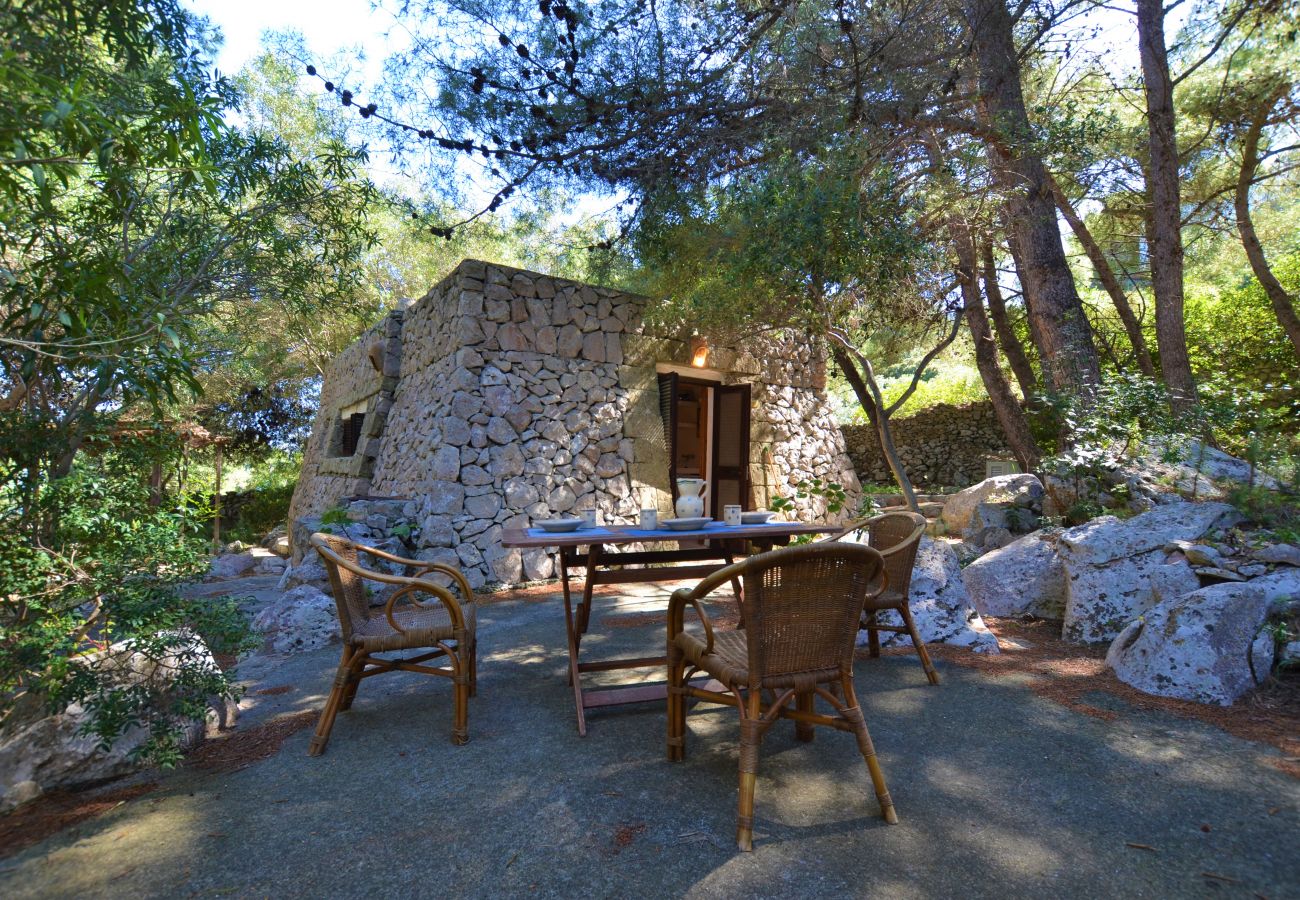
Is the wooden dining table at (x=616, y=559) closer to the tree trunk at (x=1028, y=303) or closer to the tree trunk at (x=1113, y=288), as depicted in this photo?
the tree trunk at (x=1028, y=303)

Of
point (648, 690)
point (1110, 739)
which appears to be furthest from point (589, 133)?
point (1110, 739)

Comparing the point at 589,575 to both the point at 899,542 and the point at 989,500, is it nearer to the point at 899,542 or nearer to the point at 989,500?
the point at 899,542

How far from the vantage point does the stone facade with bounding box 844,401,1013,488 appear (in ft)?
34.3

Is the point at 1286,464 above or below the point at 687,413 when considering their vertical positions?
below

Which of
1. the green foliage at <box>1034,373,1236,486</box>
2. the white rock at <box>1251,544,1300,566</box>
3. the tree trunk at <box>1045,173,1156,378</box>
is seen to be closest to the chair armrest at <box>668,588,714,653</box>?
the white rock at <box>1251,544,1300,566</box>

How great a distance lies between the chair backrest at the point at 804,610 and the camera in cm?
174

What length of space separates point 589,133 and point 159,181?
281 cm

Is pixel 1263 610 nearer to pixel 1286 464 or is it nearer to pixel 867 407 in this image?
pixel 1286 464

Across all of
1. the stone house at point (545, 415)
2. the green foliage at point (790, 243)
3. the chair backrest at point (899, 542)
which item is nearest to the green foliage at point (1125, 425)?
the green foliage at point (790, 243)

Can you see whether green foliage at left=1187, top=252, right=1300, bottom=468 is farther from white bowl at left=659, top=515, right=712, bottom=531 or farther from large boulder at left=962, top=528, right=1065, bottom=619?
white bowl at left=659, top=515, right=712, bottom=531

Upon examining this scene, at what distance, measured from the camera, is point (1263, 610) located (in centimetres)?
260

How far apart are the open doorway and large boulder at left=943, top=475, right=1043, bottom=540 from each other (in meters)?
2.18

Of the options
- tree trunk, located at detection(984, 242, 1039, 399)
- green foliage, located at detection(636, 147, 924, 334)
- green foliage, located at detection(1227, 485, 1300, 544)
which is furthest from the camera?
tree trunk, located at detection(984, 242, 1039, 399)

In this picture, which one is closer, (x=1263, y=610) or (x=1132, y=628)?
(x=1263, y=610)
